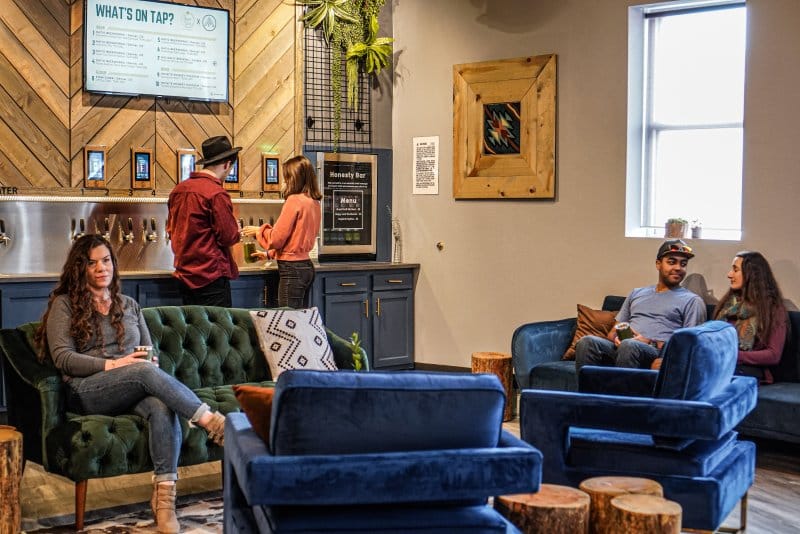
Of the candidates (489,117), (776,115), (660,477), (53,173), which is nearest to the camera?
(660,477)

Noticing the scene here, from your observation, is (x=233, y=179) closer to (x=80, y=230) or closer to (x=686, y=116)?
(x=80, y=230)

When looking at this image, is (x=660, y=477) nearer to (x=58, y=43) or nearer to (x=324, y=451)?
(x=324, y=451)

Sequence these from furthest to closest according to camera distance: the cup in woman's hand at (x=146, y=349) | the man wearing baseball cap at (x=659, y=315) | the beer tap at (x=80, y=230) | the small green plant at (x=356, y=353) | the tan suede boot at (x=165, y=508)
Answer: the beer tap at (x=80, y=230) → the man wearing baseball cap at (x=659, y=315) → the small green plant at (x=356, y=353) → the cup in woman's hand at (x=146, y=349) → the tan suede boot at (x=165, y=508)

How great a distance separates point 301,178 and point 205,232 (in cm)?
87

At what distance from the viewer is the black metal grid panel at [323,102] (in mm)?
8234

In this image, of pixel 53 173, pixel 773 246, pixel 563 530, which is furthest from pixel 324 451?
pixel 53 173

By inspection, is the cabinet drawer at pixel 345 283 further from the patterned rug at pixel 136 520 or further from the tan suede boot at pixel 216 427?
the tan suede boot at pixel 216 427

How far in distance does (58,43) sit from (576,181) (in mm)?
3616

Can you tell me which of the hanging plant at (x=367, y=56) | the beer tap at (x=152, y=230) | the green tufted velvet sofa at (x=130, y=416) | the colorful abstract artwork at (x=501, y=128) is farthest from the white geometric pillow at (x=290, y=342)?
the hanging plant at (x=367, y=56)

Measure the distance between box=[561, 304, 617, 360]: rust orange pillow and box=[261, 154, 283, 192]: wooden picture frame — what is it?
264cm

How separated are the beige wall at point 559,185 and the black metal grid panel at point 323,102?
31 cm

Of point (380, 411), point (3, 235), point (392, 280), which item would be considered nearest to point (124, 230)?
point (3, 235)

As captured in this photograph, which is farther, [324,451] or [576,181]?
[576,181]

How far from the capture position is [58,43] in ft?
23.2
